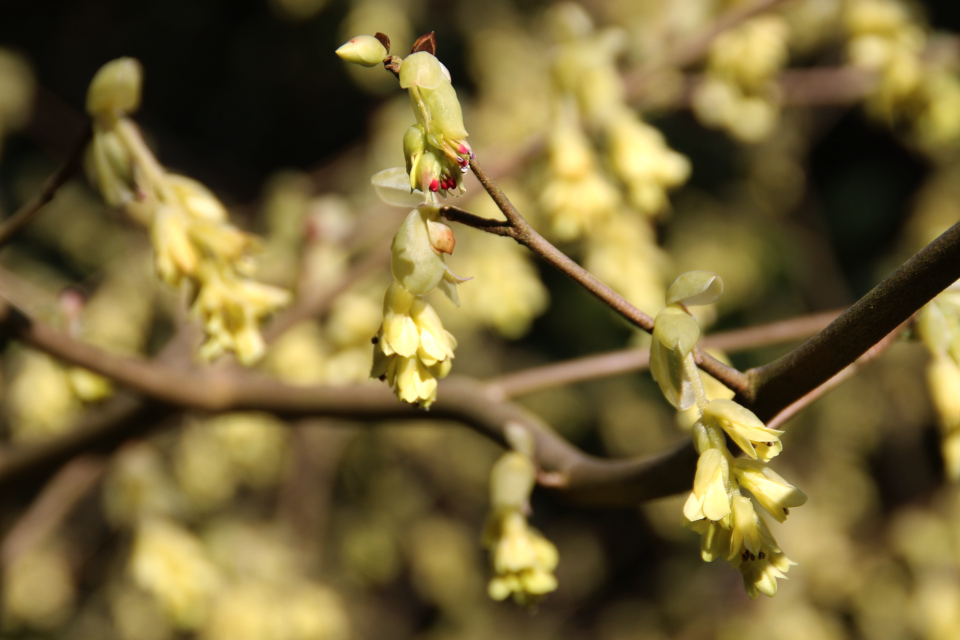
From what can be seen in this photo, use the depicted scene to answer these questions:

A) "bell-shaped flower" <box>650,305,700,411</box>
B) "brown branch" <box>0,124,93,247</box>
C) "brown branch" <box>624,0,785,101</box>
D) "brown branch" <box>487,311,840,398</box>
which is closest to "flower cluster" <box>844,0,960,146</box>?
"brown branch" <box>624,0,785,101</box>

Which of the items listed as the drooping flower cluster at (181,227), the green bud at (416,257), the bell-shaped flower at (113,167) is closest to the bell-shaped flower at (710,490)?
the green bud at (416,257)

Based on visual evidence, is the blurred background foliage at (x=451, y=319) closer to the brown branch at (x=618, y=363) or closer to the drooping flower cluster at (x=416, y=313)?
the brown branch at (x=618, y=363)

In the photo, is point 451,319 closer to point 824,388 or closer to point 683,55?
point 683,55

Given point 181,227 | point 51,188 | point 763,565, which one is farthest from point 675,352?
point 51,188

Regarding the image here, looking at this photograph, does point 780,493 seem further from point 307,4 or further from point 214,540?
point 307,4

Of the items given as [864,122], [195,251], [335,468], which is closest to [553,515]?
[335,468]

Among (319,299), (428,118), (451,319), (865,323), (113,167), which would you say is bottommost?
(865,323)
